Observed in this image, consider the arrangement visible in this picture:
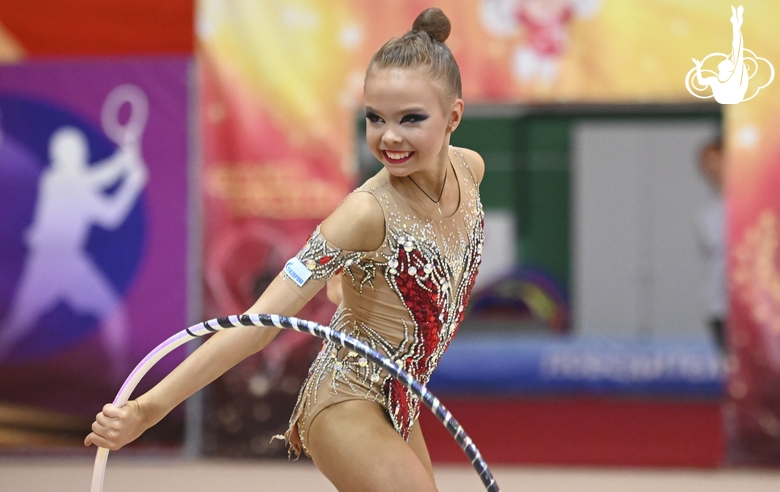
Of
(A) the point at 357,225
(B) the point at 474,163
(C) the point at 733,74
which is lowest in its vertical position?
(A) the point at 357,225

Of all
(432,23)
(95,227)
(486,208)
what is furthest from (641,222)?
(432,23)

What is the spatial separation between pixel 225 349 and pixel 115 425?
0.31 meters

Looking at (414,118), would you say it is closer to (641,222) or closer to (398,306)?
(398,306)

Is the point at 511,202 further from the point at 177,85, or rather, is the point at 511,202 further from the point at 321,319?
the point at 177,85

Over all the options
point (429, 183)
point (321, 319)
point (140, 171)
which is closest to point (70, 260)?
point (140, 171)

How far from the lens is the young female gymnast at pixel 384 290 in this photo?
7.65 ft

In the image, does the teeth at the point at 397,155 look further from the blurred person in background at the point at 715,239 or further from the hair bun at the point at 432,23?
the blurred person in background at the point at 715,239

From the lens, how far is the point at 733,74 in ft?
18.6

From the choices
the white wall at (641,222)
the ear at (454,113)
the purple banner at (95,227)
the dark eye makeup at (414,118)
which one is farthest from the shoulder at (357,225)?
the purple banner at (95,227)

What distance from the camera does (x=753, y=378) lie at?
5.80 m

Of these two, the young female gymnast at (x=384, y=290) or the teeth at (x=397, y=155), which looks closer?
the young female gymnast at (x=384, y=290)

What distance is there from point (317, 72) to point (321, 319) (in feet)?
5.06

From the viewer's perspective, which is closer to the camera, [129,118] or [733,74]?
[733,74]

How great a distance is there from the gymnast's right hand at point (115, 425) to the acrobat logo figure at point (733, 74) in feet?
14.2
